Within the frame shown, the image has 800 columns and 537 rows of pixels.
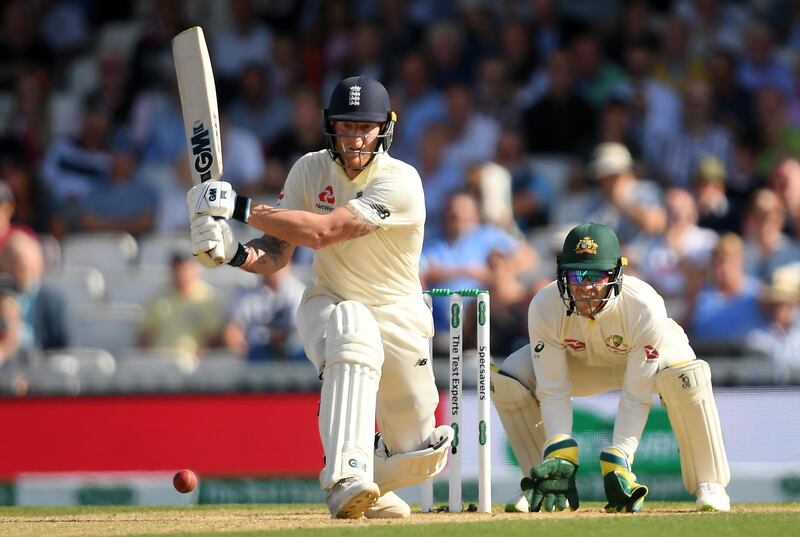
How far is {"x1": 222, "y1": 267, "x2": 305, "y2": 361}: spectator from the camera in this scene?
10.1 metres

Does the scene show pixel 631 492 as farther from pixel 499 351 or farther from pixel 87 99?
pixel 87 99

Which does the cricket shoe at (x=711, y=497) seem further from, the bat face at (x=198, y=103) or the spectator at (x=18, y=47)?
the spectator at (x=18, y=47)

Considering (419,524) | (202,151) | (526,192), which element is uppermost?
(526,192)

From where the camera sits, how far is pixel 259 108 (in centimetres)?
1285

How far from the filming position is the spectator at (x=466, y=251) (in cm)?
1036

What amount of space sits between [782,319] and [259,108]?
17.0 ft

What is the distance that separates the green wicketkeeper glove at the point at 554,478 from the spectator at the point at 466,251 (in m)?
3.43

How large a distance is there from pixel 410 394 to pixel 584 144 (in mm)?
5303

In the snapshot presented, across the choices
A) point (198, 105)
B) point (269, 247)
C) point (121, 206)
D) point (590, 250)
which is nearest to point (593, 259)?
point (590, 250)

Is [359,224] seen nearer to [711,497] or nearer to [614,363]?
[614,363]

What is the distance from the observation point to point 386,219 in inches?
259

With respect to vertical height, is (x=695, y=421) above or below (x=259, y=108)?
below

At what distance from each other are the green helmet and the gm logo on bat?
168cm

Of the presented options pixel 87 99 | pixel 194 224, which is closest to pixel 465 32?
pixel 87 99
